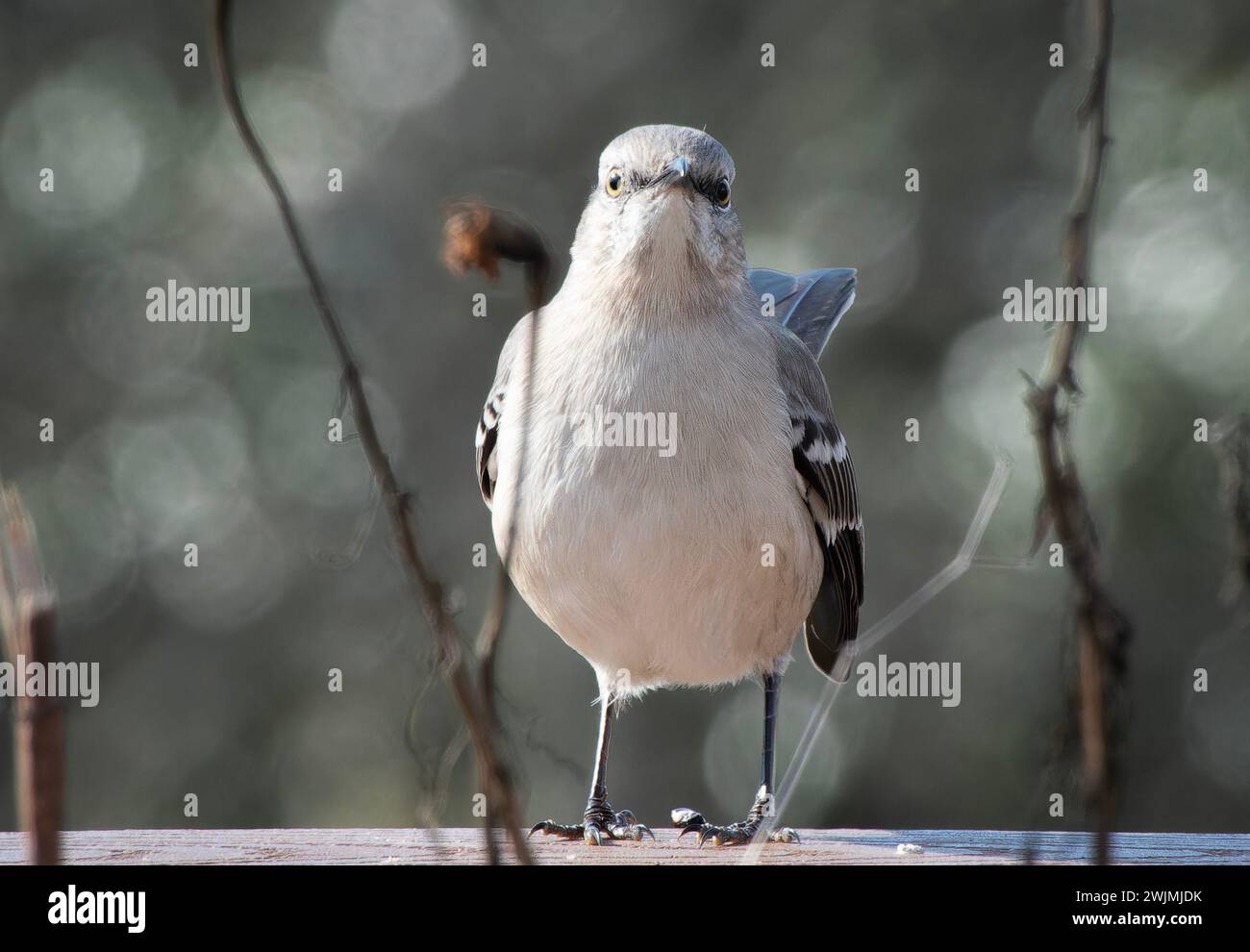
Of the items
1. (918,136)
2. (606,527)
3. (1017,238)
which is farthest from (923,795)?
(606,527)

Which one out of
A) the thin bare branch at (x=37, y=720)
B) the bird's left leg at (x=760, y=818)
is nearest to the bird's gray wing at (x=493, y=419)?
the bird's left leg at (x=760, y=818)

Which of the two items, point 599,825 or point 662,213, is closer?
point 662,213

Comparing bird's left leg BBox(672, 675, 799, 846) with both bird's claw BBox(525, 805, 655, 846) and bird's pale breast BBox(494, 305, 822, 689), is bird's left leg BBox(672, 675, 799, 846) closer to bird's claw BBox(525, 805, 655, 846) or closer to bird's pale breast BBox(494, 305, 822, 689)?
A: bird's claw BBox(525, 805, 655, 846)

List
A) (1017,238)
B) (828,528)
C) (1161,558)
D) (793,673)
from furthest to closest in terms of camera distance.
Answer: (793,673), (1017,238), (1161,558), (828,528)

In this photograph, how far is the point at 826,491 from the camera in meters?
4.32

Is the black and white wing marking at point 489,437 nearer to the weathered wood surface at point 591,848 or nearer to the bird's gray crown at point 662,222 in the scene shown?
the bird's gray crown at point 662,222

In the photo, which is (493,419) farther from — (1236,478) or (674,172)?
(1236,478)

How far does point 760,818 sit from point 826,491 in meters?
1.09

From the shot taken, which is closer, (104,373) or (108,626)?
(104,373)

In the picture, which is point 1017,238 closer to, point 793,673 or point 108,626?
point 793,673

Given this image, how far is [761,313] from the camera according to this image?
4.48 m

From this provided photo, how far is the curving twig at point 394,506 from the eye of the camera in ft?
3.09

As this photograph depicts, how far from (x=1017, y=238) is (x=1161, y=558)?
1.73 metres

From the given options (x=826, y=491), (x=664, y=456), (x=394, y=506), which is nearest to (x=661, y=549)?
(x=664, y=456)
